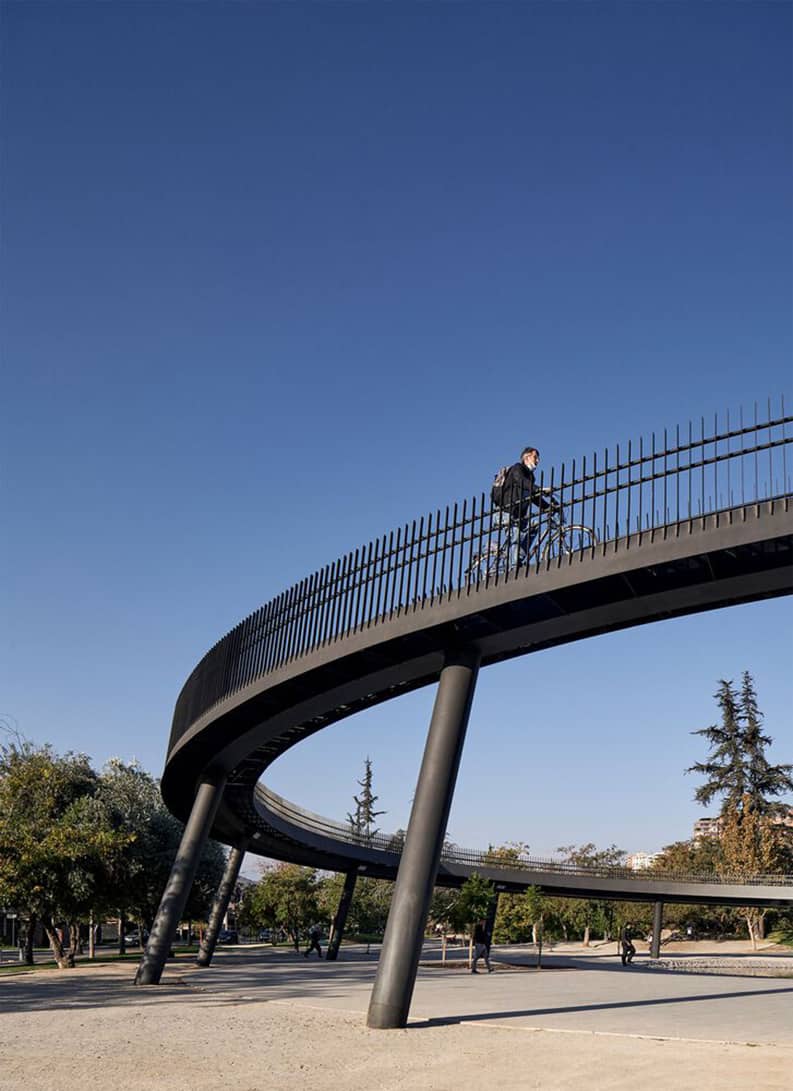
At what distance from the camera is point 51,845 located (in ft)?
103

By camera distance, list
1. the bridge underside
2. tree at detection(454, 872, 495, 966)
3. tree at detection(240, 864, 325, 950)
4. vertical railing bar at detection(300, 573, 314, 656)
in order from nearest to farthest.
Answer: the bridge underside → vertical railing bar at detection(300, 573, 314, 656) → tree at detection(454, 872, 495, 966) → tree at detection(240, 864, 325, 950)

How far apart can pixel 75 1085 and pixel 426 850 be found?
5390 mm

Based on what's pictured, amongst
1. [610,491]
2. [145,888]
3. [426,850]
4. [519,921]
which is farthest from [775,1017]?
[519,921]

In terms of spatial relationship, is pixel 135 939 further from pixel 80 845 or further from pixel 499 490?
pixel 499 490

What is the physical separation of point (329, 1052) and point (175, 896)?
1184 centimetres

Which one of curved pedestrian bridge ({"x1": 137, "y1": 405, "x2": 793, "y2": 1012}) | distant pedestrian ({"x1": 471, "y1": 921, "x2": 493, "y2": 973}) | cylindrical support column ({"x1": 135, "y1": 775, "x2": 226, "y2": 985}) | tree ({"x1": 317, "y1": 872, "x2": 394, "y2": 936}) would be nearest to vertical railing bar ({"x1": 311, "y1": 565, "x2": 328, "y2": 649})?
curved pedestrian bridge ({"x1": 137, "y1": 405, "x2": 793, "y2": 1012})

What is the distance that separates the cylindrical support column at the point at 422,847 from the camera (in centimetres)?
1283

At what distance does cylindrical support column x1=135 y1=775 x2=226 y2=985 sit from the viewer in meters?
21.9

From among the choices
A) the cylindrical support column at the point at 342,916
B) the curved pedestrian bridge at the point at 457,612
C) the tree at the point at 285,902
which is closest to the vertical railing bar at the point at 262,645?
the curved pedestrian bridge at the point at 457,612

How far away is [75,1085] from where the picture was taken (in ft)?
29.8

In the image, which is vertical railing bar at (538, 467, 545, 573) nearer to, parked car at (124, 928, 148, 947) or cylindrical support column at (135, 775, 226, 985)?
cylindrical support column at (135, 775, 226, 985)

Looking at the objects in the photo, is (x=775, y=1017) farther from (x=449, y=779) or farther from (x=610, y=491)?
(x=610, y=491)

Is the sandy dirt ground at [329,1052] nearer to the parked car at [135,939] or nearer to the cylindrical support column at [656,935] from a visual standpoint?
the parked car at [135,939]

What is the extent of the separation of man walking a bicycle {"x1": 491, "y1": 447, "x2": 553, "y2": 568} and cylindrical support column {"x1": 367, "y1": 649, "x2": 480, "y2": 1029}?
1976mm
